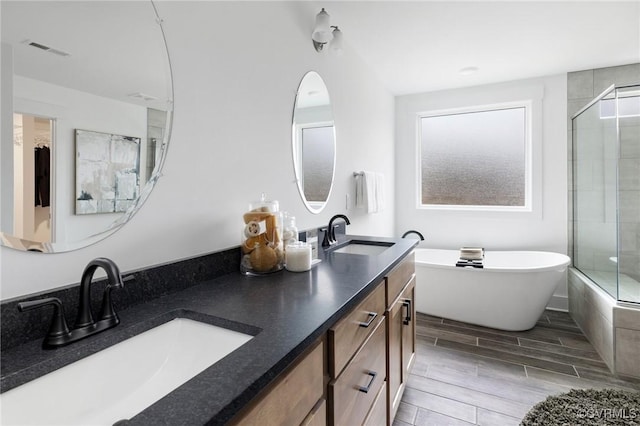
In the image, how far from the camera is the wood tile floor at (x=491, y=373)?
6.02 feet

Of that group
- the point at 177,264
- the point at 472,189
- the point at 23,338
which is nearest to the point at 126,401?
the point at 23,338

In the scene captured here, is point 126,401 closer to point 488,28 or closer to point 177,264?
point 177,264

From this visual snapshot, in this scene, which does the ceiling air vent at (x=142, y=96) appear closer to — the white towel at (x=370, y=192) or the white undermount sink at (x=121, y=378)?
the white undermount sink at (x=121, y=378)

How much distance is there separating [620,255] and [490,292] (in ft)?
3.18

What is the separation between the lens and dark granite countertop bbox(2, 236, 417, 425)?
0.52 meters

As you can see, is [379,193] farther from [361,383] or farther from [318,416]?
[318,416]

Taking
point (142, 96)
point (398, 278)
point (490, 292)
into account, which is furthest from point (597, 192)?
point (142, 96)

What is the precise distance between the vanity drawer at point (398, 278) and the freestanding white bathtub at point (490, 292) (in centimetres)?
118

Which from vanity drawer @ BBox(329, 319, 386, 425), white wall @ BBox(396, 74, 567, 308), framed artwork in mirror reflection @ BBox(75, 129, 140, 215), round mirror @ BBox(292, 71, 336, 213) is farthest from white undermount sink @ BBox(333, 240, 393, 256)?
white wall @ BBox(396, 74, 567, 308)

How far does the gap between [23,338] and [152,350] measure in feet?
0.86

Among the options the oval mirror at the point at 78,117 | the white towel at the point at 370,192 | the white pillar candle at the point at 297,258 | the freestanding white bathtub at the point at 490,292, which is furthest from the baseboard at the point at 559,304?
the oval mirror at the point at 78,117

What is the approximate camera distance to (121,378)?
76 centimetres

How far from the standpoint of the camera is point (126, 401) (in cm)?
73

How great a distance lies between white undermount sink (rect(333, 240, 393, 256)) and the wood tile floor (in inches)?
34.9
